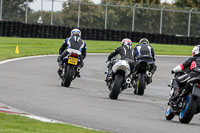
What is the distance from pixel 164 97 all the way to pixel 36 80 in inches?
146

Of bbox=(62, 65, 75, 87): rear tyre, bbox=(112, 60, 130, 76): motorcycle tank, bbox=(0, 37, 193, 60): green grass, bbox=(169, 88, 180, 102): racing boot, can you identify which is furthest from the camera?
bbox=(0, 37, 193, 60): green grass

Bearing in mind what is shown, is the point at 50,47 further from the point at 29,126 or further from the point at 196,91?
the point at 29,126

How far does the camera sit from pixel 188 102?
9.37m

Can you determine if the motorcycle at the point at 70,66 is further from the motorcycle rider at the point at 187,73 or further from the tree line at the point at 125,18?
the tree line at the point at 125,18

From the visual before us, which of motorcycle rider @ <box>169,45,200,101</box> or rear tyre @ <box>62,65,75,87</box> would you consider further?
rear tyre @ <box>62,65,75,87</box>

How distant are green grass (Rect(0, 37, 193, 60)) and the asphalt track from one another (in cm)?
765

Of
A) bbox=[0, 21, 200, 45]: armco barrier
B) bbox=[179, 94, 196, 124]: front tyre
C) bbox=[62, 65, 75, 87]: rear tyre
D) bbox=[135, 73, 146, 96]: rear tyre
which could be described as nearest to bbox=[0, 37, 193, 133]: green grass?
bbox=[0, 21, 200, 45]: armco barrier

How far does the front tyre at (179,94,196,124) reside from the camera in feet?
30.3

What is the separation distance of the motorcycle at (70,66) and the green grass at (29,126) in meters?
6.27

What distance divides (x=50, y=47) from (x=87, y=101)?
63.5 feet

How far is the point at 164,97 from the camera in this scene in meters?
14.8

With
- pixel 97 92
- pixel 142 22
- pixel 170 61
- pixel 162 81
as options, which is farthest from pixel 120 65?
pixel 142 22

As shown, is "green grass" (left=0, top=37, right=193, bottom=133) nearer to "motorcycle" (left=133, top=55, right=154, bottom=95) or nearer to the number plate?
the number plate

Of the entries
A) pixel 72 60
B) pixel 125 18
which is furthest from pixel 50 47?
pixel 72 60
